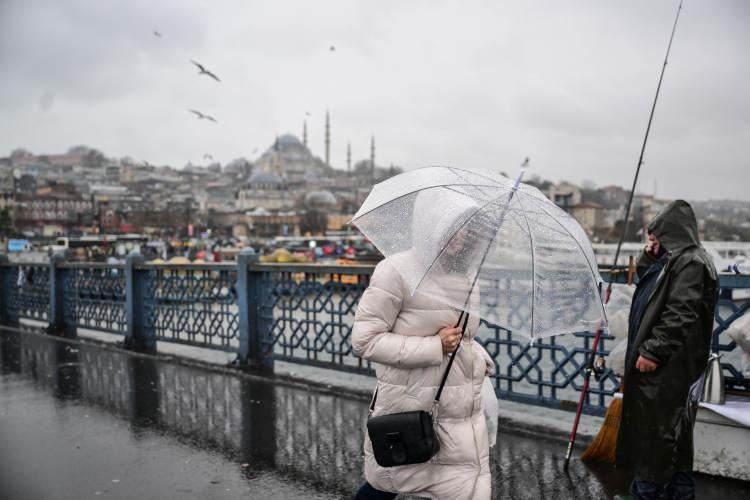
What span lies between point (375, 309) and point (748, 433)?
256 centimetres

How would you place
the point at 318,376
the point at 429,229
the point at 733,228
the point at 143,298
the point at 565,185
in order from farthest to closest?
the point at 565,185
the point at 733,228
the point at 143,298
the point at 318,376
the point at 429,229

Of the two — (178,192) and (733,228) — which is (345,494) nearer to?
(733,228)

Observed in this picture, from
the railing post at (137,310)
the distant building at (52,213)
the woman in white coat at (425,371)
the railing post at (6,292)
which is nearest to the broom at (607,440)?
the woman in white coat at (425,371)

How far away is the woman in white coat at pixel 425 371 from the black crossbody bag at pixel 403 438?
0.31 ft

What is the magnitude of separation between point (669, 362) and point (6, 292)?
12.7 m

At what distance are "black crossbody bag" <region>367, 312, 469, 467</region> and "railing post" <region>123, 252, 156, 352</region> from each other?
7.03 metres

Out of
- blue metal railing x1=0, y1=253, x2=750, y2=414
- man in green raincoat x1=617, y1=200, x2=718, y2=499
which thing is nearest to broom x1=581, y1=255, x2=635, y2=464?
blue metal railing x1=0, y1=253, x2=750, y2=414

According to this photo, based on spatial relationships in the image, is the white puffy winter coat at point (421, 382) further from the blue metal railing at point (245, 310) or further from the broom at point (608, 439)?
the blue metal railing at point (245, 310)

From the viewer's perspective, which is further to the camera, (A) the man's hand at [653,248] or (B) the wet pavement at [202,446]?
(B) the wet pavement at [202,446]

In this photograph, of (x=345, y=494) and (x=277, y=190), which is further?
(x=277, y=190)

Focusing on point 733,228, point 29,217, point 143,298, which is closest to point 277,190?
point 29,217

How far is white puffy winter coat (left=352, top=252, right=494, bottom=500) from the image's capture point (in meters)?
2.80

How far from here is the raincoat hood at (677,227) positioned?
10.8ft

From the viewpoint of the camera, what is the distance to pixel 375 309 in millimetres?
2840
